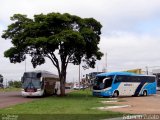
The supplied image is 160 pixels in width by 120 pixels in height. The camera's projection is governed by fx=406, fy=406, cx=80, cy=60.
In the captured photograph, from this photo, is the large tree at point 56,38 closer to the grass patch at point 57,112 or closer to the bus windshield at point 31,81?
the bus windshield at point 31,81

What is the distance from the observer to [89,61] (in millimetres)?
50312

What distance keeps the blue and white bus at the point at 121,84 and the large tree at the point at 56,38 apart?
287 centimetres

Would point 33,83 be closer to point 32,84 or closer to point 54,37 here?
point 32,84

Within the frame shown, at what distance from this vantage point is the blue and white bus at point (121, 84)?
4731 centimetres

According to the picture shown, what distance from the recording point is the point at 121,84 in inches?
1922

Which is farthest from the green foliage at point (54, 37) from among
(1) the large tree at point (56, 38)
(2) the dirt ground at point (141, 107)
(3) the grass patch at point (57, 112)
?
(3) the grass patch at point (57, 112)

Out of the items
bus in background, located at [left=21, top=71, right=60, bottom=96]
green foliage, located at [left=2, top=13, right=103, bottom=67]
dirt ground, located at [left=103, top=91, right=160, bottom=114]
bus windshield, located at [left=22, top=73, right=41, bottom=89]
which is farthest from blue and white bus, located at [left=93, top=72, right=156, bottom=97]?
dirt ground, located at [left=103, top=91, right=160, bottom=114]

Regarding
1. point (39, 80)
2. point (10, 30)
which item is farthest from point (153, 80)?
point (10, 30)

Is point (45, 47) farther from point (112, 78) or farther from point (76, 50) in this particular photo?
point (112, 78)

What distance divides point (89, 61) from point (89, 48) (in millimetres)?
4330

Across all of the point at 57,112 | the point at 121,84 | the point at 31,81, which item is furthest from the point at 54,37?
the point at 57,112

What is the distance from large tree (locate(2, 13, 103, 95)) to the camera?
42.1m

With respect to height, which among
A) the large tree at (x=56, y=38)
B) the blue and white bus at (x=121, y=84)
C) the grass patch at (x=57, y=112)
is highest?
the large tree at (x=56, y=38)

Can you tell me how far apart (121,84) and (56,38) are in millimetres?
11707
